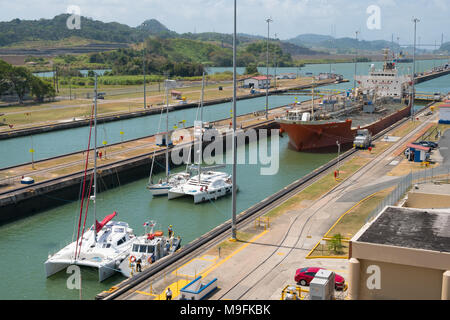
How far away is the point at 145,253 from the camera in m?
25.1

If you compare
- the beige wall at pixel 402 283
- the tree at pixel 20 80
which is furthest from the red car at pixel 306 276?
the tree at pixel 20 80

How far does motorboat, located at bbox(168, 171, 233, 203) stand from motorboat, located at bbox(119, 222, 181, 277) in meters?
10.9

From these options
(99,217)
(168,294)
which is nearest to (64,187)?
(99,217)

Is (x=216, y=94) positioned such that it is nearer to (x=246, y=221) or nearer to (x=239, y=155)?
(x=239, y=155)

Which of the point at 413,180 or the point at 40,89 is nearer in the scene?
the point at 413,180

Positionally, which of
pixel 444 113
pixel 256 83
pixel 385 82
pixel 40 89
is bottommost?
pixel 444 113

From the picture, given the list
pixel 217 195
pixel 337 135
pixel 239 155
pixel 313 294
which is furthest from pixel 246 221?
pixel 337 135

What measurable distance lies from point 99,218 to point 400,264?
21935mm

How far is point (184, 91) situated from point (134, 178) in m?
74.4

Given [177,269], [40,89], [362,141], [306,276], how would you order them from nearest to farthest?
[306,276], [177,269], [362,141], [40,89]

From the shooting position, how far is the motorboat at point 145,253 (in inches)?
966

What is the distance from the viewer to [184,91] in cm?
11731

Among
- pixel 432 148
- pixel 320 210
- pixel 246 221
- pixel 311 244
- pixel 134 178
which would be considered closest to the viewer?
pixel 311 244

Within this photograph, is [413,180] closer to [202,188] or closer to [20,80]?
[202,188]
